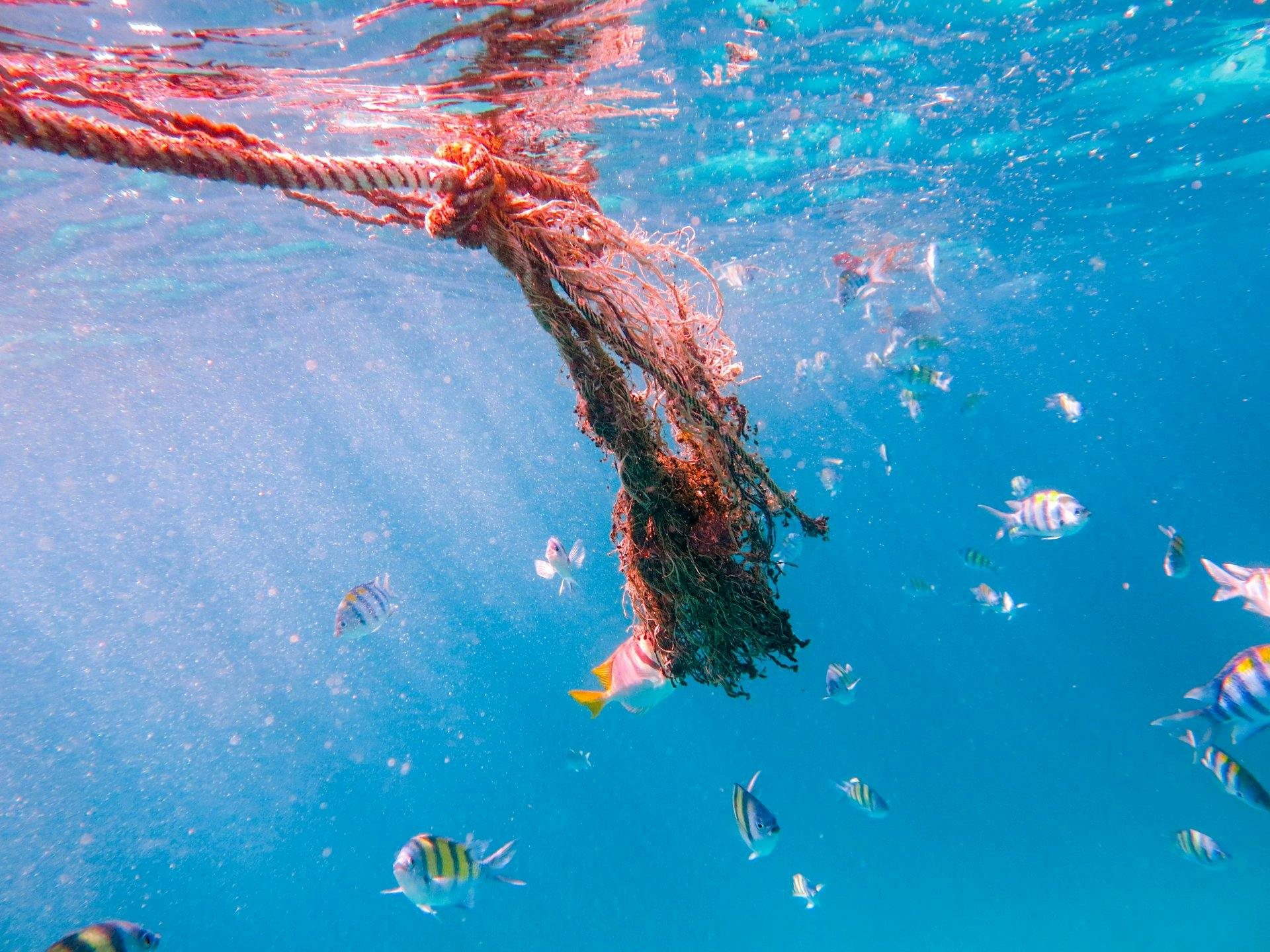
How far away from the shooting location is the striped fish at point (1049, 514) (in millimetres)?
7773

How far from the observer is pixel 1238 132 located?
1664 cm

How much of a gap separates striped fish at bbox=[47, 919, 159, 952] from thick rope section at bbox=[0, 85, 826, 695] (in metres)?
6.00

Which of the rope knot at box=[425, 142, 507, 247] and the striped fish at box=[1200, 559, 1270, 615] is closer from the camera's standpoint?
the rope knot at box=[425, 142, 507, 247]

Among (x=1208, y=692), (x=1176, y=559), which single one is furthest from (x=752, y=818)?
(x=1176, y=559)

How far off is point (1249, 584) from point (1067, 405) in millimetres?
6429

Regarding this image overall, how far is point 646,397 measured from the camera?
3852 millimetres

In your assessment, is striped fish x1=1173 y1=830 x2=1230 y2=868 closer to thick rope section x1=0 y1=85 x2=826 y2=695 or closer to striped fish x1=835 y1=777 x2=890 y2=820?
striped fish x1=835 y1=777 x2=890 y2=820

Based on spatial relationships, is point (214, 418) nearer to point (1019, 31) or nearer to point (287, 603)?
point (1019, 31)

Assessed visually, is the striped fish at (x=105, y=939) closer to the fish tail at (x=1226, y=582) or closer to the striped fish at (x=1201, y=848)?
the fish tail at (x=1226, y=582)

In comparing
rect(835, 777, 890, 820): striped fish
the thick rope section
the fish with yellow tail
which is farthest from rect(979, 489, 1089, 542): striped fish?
the fish with yellow tail

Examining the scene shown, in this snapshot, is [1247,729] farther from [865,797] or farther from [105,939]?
[105,939]

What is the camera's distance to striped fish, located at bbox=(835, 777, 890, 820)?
8.54 metres

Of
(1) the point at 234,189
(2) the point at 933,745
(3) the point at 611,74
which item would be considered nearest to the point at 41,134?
(3) the point at 611,74

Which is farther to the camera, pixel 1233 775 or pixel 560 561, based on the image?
pixel 560 561
